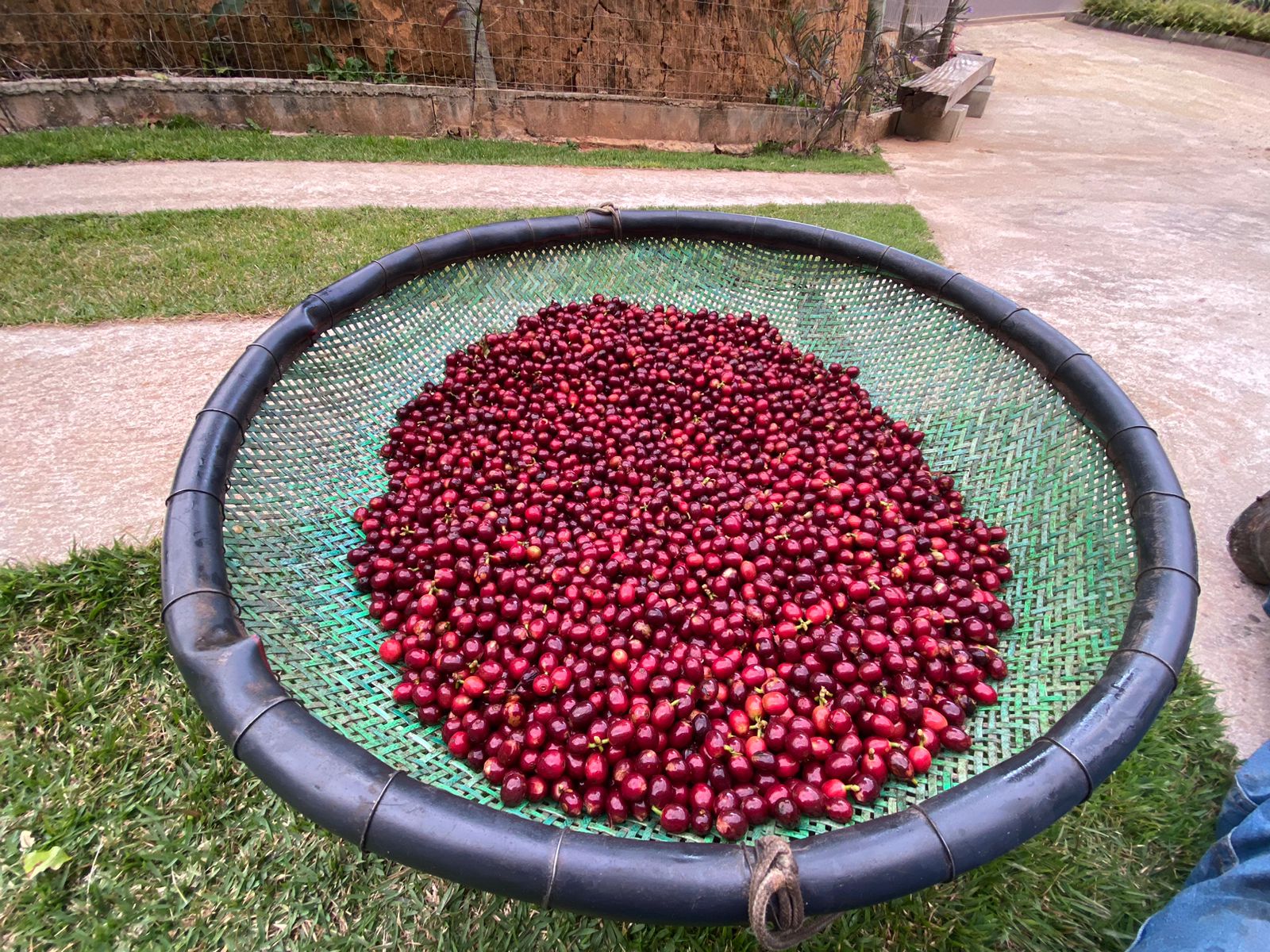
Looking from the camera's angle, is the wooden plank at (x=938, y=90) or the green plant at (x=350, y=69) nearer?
the green plant at (x=350, y=69)

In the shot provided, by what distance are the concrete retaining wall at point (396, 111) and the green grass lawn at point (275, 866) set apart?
251 inches

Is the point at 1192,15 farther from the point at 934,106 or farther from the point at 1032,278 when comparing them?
the point at 1032,278

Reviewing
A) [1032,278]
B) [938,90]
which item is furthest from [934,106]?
[1032,278]

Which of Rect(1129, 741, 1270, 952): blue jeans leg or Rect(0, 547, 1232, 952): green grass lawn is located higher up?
Rect(1129, 741, 1270, 952): blue jeans leg

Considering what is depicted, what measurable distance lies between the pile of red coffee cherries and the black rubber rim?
31 centimetres

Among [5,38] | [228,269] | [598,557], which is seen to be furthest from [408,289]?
[5,38]

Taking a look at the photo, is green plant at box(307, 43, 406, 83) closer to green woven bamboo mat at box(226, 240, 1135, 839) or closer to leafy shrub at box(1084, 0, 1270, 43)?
green woven bamboo mat at box(226, 240, 1135, 839)

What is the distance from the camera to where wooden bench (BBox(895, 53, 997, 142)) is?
27.1 ft

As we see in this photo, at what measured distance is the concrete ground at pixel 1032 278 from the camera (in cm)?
268

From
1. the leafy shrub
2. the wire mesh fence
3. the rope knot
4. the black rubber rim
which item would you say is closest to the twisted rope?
the black rubber rim

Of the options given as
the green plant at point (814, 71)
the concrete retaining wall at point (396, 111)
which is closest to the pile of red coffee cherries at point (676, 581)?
the concrete retaining wall at point (396, 111)

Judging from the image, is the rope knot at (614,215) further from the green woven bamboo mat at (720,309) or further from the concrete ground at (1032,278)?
the concrete ground at (1032,278)

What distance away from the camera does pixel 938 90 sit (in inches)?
324

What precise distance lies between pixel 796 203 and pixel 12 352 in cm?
563
